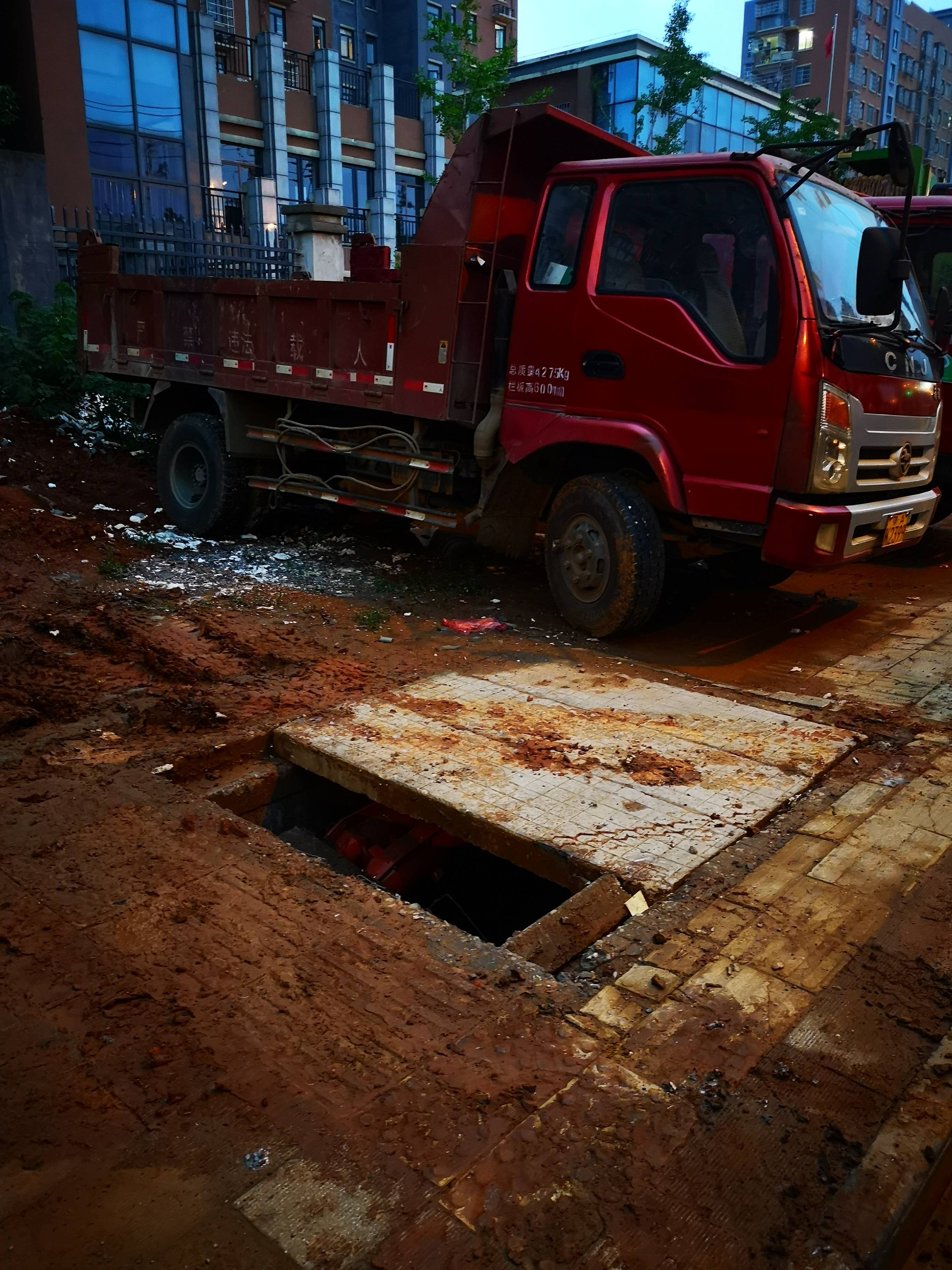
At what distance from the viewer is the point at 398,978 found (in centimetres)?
284

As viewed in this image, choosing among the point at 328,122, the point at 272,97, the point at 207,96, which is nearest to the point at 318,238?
the point at 207,96

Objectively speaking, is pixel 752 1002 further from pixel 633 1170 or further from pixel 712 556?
pixel 712 556

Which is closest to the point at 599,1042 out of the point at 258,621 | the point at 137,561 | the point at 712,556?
the point at 258,621

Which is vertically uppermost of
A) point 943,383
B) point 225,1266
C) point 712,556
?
point 943,383

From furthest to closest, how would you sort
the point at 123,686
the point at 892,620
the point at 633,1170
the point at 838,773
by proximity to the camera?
the point at 892,620
the point at 123,686
the point at 838,773
the point at 633,1170

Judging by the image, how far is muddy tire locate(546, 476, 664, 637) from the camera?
225 inches

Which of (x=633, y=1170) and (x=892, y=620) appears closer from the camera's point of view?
(x=633, y=1170)

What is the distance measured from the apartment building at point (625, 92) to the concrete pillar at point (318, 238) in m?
18.2

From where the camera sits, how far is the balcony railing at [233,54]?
23.8 m

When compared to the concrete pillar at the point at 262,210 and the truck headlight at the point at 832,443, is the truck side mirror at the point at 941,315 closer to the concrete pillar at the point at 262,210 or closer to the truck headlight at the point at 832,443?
the truck headlight at the point at 832,443

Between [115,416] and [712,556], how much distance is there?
8.22 metres

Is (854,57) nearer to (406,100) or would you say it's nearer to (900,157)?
(406,100)

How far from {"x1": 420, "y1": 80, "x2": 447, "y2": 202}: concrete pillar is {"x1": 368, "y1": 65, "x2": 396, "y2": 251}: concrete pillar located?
1.32 meters

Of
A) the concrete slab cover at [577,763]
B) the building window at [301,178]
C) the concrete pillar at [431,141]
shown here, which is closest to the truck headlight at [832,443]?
the concrete slab cover at [577,763]
